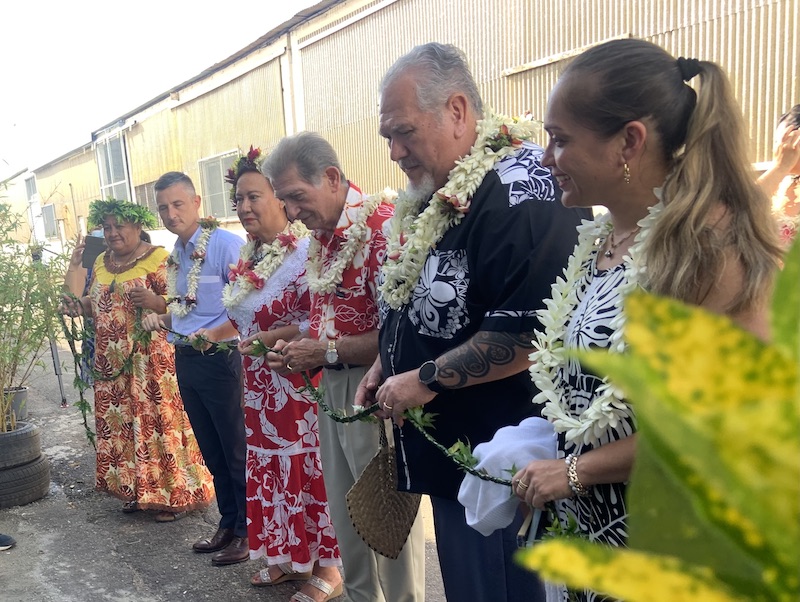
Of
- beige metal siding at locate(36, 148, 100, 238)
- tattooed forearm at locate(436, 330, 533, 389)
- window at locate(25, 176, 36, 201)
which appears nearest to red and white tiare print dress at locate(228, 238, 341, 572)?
tattooed forearm at locate(436, 330, 533, 389)

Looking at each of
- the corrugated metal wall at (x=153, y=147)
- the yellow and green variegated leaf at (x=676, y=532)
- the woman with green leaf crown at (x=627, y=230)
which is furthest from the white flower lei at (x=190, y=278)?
the corrugated metal wall at (x=153, y=147)

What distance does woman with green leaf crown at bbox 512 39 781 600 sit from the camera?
1265 mm

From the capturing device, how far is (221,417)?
381 centimetres

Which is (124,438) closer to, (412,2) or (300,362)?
(300,362)

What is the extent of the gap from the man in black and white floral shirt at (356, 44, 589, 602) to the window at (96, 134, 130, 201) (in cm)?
1925

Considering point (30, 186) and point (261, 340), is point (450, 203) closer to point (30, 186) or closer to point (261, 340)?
point (261, 340)

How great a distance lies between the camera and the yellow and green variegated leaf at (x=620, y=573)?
12.9 inches

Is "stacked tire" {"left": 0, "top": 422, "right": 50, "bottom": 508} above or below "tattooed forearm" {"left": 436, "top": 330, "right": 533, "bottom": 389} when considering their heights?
below

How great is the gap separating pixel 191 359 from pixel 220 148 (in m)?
11.6

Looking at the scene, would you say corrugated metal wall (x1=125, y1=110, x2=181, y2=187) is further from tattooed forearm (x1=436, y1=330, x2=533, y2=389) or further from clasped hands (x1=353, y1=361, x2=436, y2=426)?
tattooed forearm (x1=436, y1=330, x2=533, y2=389)

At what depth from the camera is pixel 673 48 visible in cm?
582

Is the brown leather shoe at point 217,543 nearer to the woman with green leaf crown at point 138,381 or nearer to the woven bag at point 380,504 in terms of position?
the woman with green leaf crown at point 138,381

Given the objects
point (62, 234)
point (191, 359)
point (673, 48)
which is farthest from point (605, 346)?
point (62, 234)

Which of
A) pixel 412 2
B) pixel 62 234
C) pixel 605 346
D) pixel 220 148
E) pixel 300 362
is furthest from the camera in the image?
pixel 62 234
